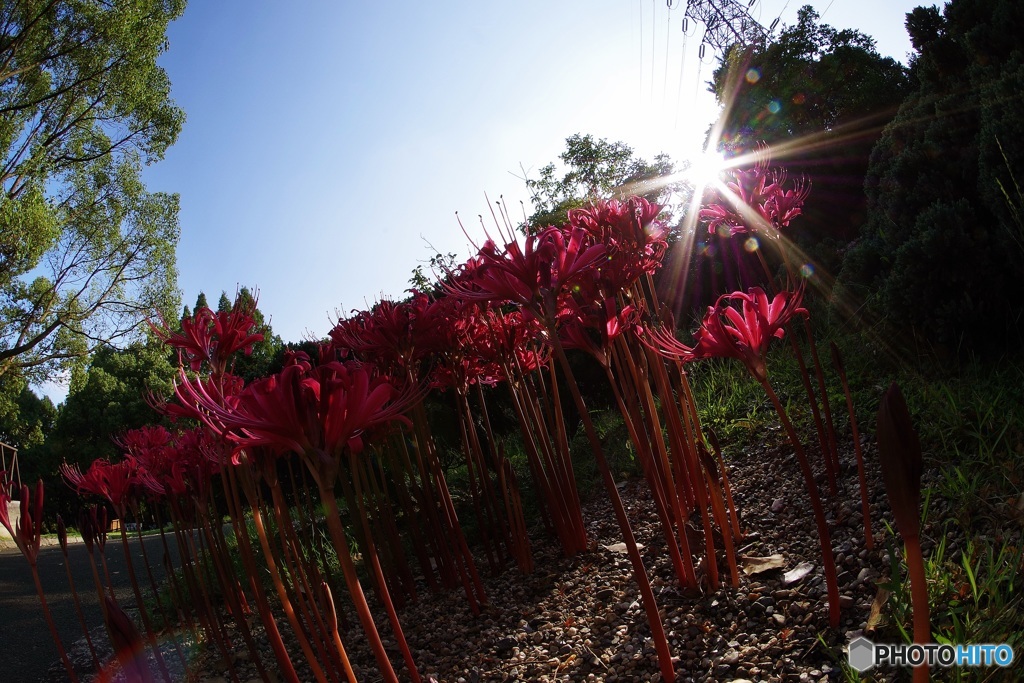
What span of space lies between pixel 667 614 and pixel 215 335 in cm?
192

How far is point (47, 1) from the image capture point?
15391 millimetres

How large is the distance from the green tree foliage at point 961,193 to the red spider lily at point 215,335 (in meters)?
3.49

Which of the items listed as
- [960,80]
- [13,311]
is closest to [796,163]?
[960,80]

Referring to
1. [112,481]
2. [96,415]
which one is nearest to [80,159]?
[96,415]

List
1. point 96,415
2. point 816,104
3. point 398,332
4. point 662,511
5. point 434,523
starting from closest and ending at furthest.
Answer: point 662,511, point 398,332, point 434,523, point 816,104, point 96,415

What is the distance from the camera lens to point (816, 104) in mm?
13914

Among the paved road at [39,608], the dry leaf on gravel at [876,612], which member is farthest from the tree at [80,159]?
the dry leaf on gravel at [876,612]

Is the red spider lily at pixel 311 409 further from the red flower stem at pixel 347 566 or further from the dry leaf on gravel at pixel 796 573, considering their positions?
the dry leaf on gravel at pixel 796 573

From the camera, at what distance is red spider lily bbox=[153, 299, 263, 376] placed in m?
2.16

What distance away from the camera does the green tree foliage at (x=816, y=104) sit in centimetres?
763

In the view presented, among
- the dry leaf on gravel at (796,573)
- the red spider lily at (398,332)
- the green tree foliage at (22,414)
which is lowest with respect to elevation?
the dry leaf on gravel at (796,573)

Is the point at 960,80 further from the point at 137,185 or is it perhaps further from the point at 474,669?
the point at 137,185

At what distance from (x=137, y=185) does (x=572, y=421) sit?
17.8m

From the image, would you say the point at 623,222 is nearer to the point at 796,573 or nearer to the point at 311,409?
the point at 796,573
